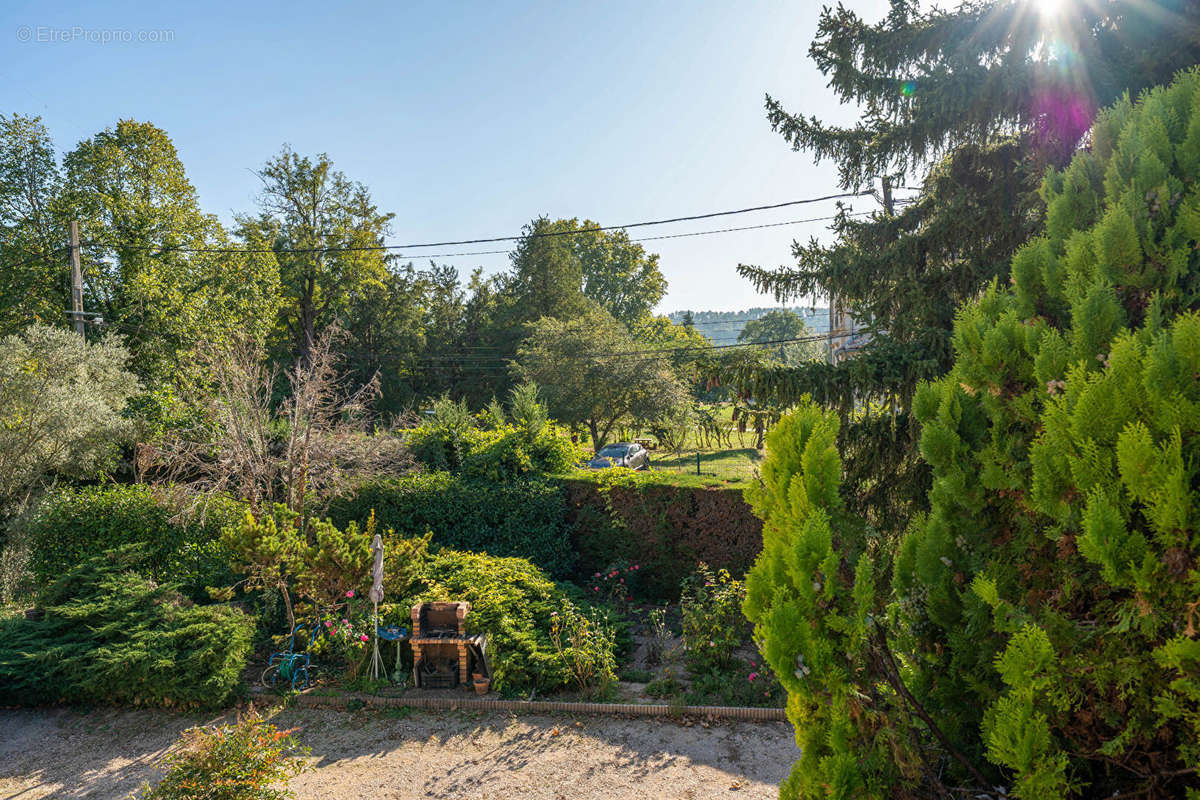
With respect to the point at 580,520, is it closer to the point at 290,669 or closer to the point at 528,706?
the point at 528,706

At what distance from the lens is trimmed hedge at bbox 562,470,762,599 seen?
8.30 metres

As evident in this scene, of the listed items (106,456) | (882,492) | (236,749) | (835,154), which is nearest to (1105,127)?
(882,492)

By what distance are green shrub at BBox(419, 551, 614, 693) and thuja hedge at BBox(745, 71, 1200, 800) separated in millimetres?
4570

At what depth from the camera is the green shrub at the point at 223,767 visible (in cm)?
375

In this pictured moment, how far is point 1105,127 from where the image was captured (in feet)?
7.05

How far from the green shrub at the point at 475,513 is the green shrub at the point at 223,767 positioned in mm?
5163

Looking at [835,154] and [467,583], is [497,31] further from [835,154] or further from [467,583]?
[467,583]

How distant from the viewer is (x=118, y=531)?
851cm

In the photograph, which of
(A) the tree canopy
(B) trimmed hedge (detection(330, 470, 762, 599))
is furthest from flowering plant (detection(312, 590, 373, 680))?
(A) the tree canopy

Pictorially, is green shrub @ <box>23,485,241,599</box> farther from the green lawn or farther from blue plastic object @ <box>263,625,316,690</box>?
the green lawn

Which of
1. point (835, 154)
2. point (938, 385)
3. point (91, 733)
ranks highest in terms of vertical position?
point (835, 154)

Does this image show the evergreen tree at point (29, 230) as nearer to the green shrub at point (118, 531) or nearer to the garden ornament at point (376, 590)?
the green shrub at point (118, 531)

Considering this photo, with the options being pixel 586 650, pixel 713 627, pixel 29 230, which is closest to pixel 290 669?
pixel 586 650

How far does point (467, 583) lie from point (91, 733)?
3.70m
